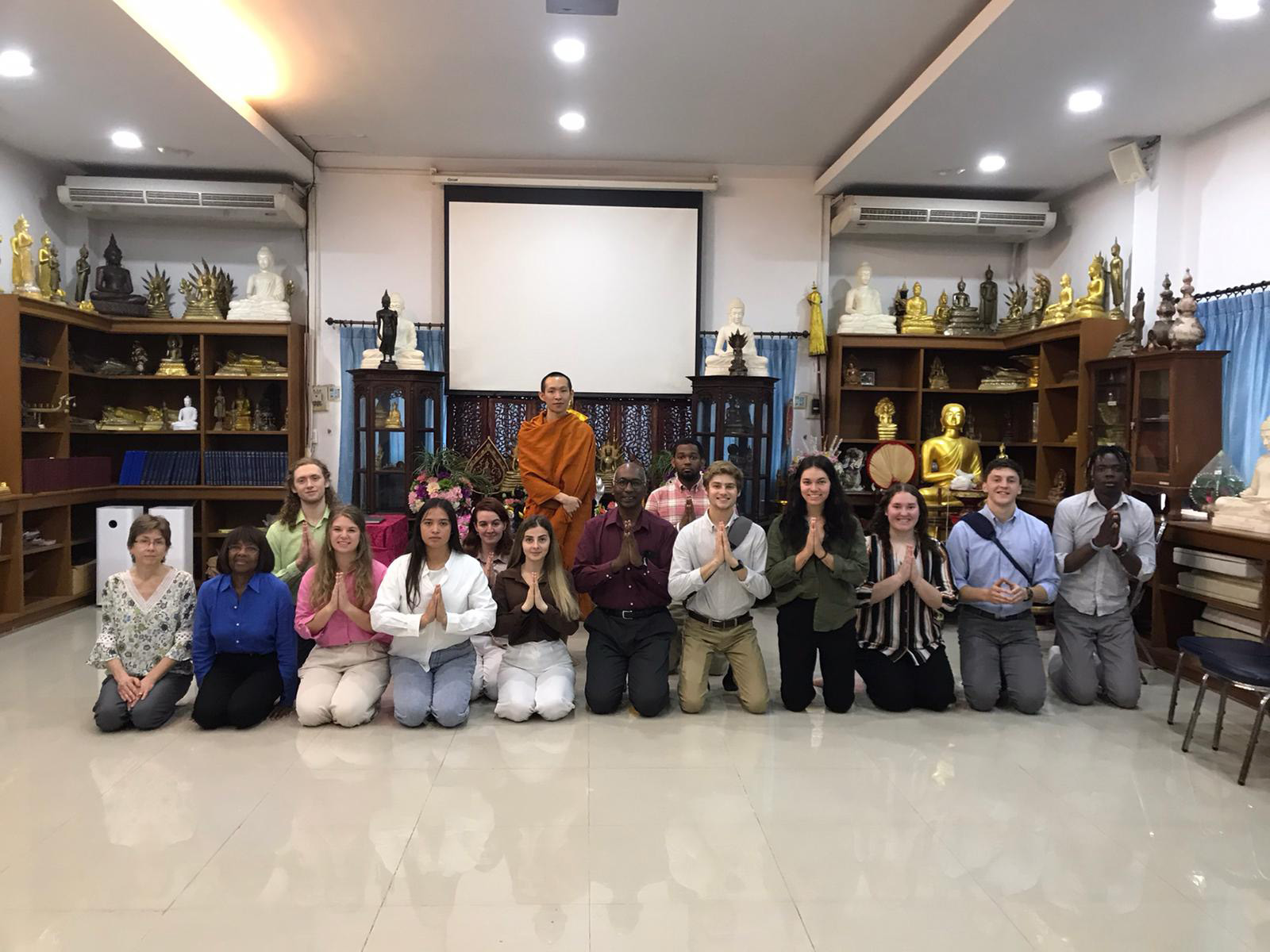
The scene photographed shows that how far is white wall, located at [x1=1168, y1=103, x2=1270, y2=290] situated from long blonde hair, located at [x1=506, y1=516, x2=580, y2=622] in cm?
476

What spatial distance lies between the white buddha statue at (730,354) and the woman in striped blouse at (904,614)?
302 cm

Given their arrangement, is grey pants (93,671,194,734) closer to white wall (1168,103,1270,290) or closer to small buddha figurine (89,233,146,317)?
small buddha figurine (89,233,146,317)

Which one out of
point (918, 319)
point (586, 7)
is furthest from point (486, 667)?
point (918, 319)

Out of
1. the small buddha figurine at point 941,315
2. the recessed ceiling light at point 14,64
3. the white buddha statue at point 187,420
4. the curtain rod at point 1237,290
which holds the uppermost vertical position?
the recessed ceiling light at point 14,64

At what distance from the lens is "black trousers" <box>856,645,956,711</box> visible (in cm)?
404

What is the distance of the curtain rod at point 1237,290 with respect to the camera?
5227 millimetres

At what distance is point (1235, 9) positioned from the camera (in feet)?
13.7

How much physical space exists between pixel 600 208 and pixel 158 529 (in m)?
4.81

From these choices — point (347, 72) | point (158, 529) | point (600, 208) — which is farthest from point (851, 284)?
point (158, 529)

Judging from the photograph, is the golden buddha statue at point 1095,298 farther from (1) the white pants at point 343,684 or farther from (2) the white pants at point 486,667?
(1) the white pants at point 343,684

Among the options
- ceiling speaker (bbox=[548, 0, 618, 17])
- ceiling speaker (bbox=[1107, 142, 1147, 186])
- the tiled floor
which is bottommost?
the tiled floor

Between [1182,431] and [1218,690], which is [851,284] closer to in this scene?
[1182,431]

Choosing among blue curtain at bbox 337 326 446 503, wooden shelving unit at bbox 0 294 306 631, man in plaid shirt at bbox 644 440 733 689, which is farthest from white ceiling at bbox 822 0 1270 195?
wooden shelving unit at bbox 0 294 306 631

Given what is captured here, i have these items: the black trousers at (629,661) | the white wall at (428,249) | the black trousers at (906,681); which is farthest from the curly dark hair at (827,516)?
the white wall at (428,249)
